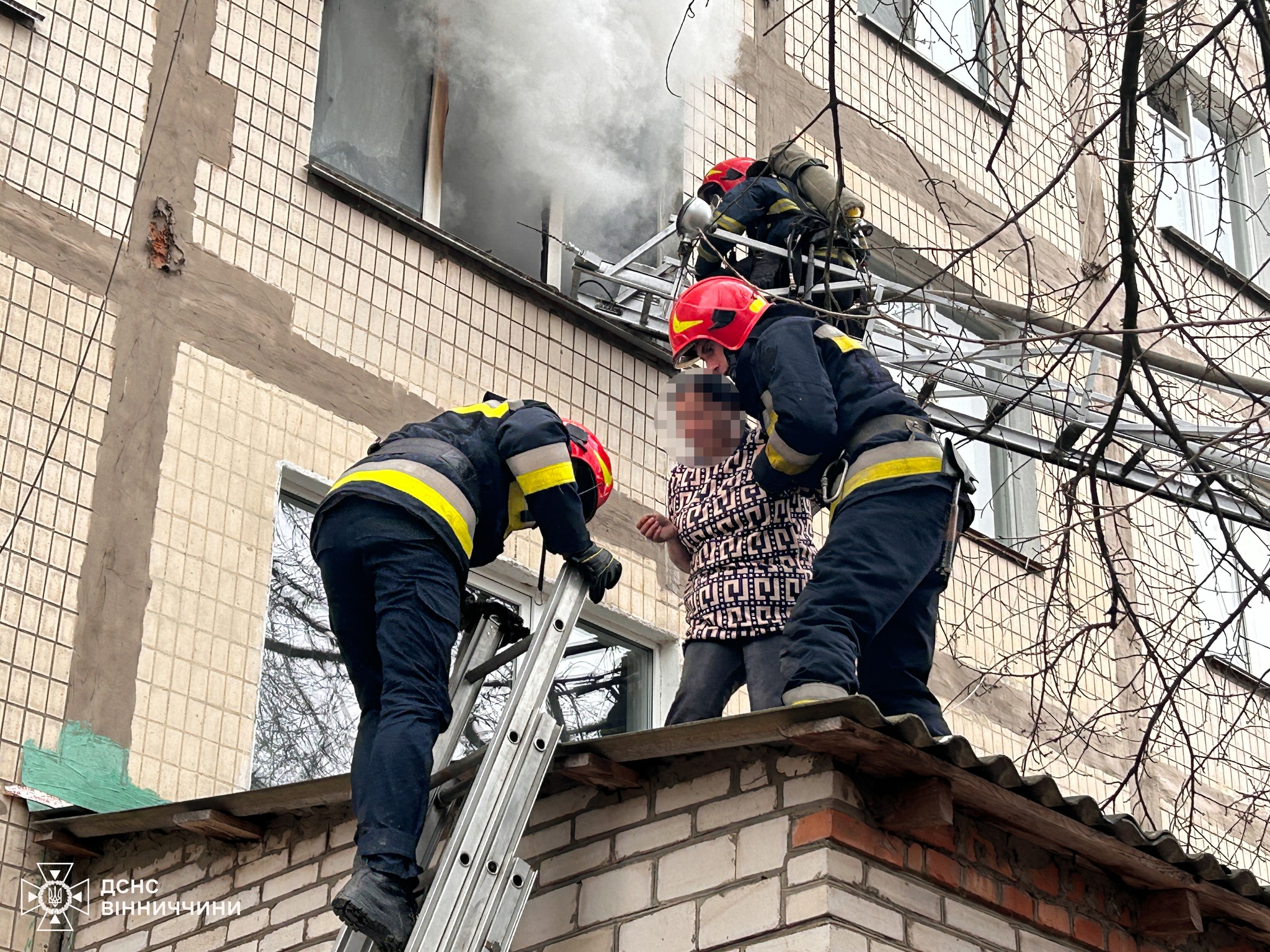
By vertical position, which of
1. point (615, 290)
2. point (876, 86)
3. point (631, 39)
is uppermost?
point (876, 86)

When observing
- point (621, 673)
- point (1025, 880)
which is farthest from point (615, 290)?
point (1025, 880)

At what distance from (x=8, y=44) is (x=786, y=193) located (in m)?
3.23

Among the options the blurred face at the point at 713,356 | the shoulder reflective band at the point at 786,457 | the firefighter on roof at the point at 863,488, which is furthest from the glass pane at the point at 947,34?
the shoulder reflective band at the point at 786,457

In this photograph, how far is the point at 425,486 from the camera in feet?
17.1

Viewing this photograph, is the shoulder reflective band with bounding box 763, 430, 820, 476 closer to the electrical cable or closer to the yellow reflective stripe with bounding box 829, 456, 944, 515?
the yellow reflective stripe with bounding box 829, 456, 944, 515

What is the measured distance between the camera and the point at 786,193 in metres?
8.09

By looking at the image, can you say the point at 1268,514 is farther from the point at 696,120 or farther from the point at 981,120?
the point at 981,120

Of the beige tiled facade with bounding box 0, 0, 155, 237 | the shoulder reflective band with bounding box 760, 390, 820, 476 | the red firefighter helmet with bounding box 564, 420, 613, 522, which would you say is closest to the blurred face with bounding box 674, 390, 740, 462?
the shoulder reflective band with bounding box 760, 390, 820, 476

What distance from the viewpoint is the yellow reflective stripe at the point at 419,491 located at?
5.20m

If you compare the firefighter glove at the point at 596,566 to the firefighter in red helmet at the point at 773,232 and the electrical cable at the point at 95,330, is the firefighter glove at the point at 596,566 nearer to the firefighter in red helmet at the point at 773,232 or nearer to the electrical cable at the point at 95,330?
the electrical cable at the point at 95,330

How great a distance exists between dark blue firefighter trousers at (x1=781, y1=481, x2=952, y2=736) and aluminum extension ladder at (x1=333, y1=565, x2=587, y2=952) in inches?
26.4

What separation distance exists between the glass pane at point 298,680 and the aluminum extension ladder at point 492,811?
1606mm

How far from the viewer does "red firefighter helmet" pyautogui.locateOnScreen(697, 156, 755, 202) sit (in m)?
Result: 8.41

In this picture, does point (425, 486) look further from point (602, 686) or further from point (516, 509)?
point (602, 686)
